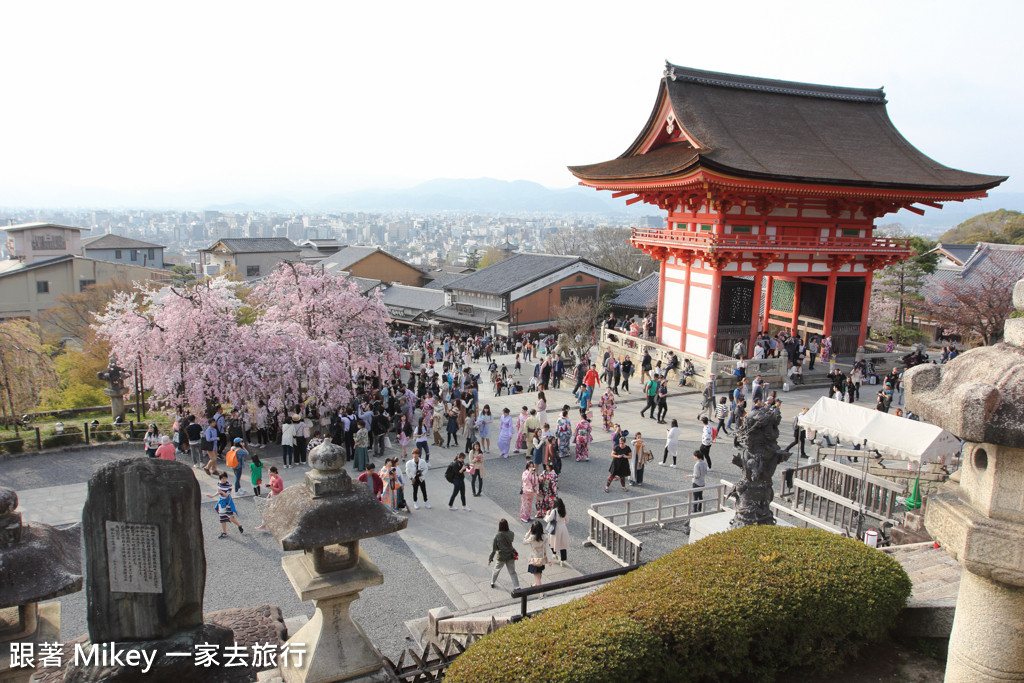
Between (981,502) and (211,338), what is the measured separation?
1751 centimetres

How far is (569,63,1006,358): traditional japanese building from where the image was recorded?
73.5ft

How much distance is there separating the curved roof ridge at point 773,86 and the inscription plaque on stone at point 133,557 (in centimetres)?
2517

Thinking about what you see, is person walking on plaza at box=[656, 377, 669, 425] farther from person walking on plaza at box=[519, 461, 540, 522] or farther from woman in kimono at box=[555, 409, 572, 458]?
person walking on plaza at box=[519, 461, 540, 522]

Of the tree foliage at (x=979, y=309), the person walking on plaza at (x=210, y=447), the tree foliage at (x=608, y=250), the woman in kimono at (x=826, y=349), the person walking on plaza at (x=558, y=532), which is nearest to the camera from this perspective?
the person walking on plaza at (x=558, y=532)

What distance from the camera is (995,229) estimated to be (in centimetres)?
5866

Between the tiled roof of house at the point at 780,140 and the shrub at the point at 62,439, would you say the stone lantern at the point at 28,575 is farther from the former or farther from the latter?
the tiled roof of house at the point at 780,140

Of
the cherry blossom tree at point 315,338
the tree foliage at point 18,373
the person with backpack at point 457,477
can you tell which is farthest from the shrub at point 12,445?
the person with backpack at point 457,477

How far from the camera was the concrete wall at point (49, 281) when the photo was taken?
40531 millimetres

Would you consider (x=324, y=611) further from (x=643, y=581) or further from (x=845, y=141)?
(x=845, y=141)

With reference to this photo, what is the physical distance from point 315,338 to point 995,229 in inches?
2507

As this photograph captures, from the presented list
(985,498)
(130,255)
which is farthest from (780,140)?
(130,255)

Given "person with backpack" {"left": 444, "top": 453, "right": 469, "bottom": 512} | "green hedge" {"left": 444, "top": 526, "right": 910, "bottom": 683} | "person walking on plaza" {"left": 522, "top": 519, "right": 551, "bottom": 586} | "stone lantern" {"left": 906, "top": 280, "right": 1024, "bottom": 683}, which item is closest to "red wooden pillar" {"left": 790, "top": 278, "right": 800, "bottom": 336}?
"person with backpack" {"left": 444, "top": 453, "right": 469, "bottom": 512}

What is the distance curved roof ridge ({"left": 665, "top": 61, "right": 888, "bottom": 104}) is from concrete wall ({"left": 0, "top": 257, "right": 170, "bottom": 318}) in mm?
34622

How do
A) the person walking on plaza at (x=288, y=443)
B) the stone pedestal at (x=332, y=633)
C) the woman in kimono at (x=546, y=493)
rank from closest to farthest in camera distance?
the stone pedestal at (x=332, y=633) → the woman in kimono at (x=546, y=493) → the person walking on plaza at (x=288, y=443)
